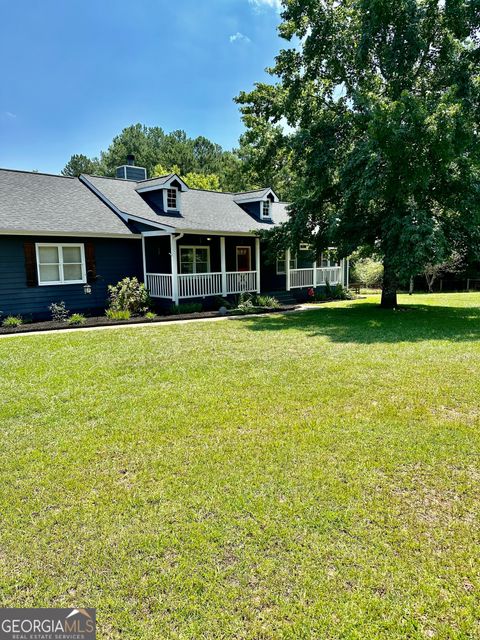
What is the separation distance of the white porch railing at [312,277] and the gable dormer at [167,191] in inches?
234

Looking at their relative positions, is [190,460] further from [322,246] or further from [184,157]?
[184,157]

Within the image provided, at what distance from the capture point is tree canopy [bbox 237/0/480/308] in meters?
12.1

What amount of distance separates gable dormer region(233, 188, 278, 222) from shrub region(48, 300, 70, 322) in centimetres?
1014

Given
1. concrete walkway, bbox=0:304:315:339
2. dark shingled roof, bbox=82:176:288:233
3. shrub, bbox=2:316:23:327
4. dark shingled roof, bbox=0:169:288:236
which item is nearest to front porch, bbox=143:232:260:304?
dark shingled roof, bbox=82:176:288:233

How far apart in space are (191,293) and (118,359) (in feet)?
25.6

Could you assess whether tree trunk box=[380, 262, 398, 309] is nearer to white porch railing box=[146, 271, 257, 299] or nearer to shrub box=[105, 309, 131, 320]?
white porch railing box=[146, 271, 257, 299]

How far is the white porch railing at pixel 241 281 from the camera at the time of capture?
54.7 feet

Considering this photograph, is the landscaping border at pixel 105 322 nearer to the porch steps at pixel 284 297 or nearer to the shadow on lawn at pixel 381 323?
the shadow on lawn at pixel 381 323

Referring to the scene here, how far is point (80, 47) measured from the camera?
15.4m

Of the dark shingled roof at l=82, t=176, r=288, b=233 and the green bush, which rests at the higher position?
the dark shingled roof at l=82, t=176, r=288, b=233

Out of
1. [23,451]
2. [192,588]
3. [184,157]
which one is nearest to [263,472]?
[192,588]

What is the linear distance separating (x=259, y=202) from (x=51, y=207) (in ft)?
30.6

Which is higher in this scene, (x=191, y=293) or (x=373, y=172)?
(x=373, y=172)

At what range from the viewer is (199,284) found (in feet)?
50.8
